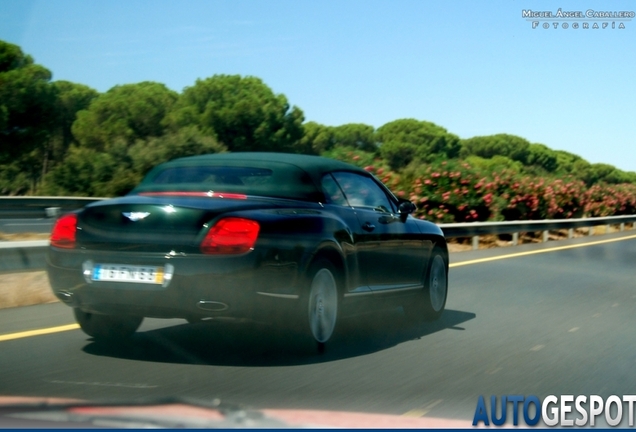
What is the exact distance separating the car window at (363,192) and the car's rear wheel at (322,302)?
961 mm

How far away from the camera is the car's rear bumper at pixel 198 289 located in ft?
21.6

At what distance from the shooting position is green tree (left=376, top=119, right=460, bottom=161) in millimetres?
101188

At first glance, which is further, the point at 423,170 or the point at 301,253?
the point at 423,170

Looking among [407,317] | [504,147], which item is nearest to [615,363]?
[407,317]

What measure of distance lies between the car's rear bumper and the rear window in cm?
86

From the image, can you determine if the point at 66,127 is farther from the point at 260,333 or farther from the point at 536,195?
the point at 260,333

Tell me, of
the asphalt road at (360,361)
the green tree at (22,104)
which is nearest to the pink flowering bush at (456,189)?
the asphalt road at (360,361)

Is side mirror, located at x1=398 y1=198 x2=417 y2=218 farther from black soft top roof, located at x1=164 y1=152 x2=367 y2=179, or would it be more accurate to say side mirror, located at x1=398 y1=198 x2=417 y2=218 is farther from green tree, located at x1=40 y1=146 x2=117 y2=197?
green tree, located at x1=40 y1=146 x2=117 y2=197

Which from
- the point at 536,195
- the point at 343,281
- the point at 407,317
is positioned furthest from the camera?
the point at 536,195

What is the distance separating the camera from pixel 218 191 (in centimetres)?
750

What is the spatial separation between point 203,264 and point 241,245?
10.9 inches

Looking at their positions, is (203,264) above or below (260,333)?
above

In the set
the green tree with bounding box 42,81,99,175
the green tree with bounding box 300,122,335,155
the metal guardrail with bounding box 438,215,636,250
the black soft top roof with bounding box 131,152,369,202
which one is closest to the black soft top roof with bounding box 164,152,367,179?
the black soft top roof with bounding box 131,152,369,202

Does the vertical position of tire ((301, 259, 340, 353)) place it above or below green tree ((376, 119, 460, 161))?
below
